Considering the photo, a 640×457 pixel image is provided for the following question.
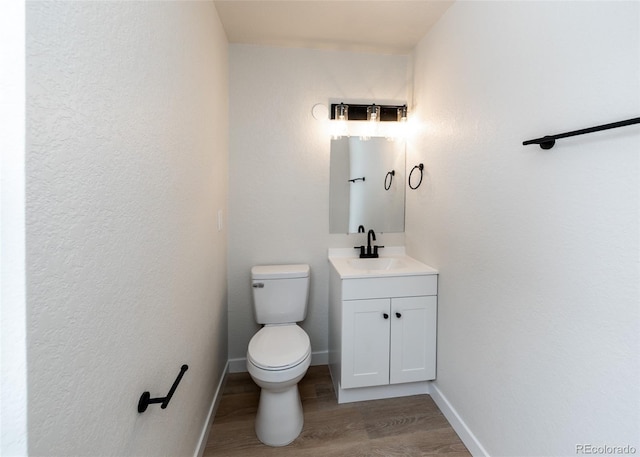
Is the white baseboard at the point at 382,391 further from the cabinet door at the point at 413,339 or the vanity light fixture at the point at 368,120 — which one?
the vanity light fixture at the point at 368,120

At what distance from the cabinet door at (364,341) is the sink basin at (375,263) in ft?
1.19

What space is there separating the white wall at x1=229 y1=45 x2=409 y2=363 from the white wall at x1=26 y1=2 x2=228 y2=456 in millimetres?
777

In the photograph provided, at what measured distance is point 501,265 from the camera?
4.18 ft

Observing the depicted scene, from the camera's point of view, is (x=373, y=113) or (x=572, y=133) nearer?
(x=572, y=133)

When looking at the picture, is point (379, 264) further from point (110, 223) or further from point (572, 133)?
point (110, 223)

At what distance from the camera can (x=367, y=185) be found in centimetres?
223

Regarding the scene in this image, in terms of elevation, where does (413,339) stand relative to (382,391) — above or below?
above

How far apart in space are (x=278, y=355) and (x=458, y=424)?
1095 millimetres

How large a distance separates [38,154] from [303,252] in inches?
70.8

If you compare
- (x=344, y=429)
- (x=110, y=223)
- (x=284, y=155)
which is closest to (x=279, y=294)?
(x=344, y=429)

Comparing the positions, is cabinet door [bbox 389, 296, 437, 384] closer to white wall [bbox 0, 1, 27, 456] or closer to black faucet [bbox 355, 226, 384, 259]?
black faucet [bbox 355, 226, 384, 259]

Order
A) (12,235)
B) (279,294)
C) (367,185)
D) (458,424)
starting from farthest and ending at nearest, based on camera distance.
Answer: (367,185) < (279,294) < (458,424) < (12,235)

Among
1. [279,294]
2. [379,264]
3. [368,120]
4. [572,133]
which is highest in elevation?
[368,120]

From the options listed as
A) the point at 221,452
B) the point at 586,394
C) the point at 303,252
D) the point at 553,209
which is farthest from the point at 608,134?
the point at 221,452
